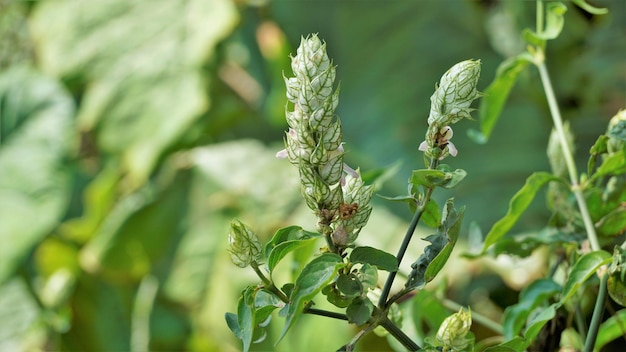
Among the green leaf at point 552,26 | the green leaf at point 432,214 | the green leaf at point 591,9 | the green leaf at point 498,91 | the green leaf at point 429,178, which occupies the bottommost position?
the green leaf at point 432,214

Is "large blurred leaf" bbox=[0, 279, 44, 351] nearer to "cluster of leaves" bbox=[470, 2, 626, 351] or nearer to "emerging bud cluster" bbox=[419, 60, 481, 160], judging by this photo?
"cluster of leaves" bbox=[470, 2, 626, 351]

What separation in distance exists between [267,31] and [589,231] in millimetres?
1063

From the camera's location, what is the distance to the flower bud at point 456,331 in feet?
1.09

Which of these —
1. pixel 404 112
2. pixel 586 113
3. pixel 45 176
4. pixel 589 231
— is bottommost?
pixel 45 176

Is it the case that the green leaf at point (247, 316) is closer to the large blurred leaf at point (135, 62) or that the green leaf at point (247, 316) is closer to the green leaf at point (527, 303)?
the green leaf at point (527, 303)

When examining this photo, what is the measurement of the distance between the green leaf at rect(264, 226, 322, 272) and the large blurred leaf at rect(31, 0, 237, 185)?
104cm

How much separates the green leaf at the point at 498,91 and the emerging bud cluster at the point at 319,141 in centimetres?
22

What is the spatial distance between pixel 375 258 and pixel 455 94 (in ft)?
0.23

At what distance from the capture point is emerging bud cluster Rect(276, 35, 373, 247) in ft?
1.04

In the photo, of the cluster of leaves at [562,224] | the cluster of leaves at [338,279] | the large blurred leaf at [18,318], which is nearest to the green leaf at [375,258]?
the cluster of leaves at [338,279]

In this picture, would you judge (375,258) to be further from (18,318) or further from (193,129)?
(18,318)

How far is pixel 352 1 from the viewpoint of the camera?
1.46 m

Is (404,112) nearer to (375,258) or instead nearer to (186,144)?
(186,144)

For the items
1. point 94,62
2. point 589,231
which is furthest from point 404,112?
point 589,231
